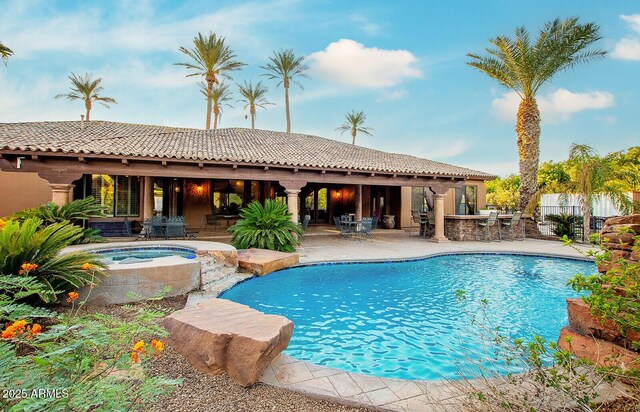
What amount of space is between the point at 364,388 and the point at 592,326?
215 cm

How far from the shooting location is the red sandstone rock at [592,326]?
8.98ft

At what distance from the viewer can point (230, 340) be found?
10.3 ft

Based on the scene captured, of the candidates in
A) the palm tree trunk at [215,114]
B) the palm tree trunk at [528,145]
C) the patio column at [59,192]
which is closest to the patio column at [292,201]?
the patio column at [59,192]

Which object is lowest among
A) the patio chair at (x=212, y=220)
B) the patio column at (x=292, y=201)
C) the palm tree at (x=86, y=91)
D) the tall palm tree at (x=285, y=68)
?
the patio chair at (x=212, y=220)

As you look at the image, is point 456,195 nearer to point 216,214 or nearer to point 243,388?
point 216,214

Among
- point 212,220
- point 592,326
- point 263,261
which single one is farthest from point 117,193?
point 592,326

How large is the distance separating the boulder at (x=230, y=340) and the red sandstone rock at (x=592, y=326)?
112 inches

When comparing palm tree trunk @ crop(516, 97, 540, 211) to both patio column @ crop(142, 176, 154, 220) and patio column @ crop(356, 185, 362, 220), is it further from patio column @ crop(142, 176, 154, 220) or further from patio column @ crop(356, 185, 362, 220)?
patio column @ crop(142, 176, 154, 220)

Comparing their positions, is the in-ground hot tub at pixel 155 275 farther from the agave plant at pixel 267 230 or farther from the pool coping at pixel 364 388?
the pool coping at pixel 364 388

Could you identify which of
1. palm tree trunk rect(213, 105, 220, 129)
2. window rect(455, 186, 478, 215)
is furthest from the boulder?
palm tree trunk rect(213, 105, 220, 129)

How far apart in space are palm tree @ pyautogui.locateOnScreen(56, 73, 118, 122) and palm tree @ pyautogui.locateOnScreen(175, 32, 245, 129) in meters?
6.75

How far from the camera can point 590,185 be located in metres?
12.6

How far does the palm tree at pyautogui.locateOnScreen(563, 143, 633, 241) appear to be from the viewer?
12391 millimetres

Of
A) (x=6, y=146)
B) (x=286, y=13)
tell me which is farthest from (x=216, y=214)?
(x=286, y=13)
